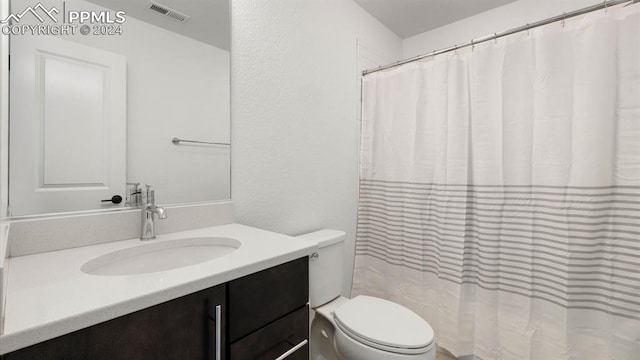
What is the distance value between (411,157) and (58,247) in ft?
5.89

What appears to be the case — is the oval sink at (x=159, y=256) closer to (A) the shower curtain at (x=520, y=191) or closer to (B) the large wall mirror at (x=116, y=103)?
(B) the large wall mirror at (x=116, y=103)

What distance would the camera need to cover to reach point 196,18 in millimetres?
1254

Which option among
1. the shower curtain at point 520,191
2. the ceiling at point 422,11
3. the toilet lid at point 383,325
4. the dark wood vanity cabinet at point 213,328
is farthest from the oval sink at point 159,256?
the ceiling at point 422,11

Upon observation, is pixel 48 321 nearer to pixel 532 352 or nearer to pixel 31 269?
pixel 31 269

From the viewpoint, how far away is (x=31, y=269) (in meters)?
0.75

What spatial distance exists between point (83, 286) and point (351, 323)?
103 cm

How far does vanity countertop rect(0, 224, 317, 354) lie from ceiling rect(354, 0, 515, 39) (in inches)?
76.5

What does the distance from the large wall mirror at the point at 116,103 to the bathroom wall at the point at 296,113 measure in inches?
4.0

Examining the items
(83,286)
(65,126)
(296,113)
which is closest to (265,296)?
(83,286)

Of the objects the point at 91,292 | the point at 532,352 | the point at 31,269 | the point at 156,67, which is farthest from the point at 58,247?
the point at 532,352

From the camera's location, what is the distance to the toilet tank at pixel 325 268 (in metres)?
1.45

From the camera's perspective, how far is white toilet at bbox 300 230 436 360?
1.16 m

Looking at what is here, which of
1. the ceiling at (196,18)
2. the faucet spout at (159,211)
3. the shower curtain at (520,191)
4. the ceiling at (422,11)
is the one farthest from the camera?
the ceiling at (422,11)

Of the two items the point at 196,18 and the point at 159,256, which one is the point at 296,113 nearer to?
the point at 196,18
